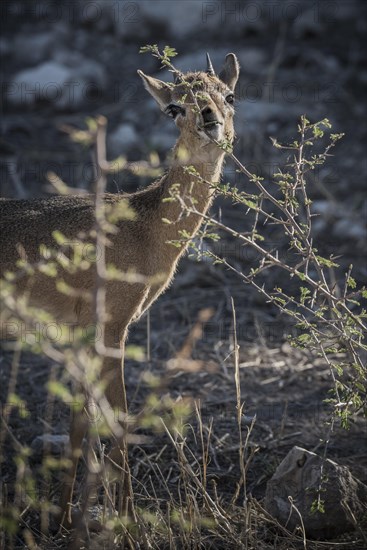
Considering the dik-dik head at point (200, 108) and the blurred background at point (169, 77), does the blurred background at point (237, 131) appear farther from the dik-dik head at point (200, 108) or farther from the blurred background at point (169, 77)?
the dik-dik head at point (200, 108)

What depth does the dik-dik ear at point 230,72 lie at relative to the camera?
7223mm

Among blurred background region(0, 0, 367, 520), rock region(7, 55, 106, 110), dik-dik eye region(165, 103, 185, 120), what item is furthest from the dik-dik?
rock region(7, 55, 106, 110)

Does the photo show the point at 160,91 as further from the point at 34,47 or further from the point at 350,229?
the point at 34,47

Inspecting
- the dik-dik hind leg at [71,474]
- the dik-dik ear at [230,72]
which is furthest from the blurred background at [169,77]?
the dik-dik hind leg at [71,474]

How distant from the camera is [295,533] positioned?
5.67m

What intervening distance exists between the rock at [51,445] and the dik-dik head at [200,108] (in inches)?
94.8

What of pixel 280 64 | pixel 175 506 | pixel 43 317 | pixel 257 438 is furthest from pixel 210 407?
pixel 280 64

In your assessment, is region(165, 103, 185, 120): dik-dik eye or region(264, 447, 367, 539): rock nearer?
region(264, 447, 367, 539): rock

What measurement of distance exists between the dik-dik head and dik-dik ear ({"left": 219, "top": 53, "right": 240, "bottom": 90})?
225 mm

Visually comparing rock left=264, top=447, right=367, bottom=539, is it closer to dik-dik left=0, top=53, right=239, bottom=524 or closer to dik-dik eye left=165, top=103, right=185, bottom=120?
dik-dik left=0, top=53, right=239, bottom=524

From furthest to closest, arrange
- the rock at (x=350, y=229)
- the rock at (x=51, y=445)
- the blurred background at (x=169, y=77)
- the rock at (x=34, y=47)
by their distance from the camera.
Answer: the rock at (x=34, y=47) < the blurred background at (x=169, y=77) < the rock at (x=350, y=229) < the rock at (x=51, y=445)

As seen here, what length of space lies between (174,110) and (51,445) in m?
A: 2.66

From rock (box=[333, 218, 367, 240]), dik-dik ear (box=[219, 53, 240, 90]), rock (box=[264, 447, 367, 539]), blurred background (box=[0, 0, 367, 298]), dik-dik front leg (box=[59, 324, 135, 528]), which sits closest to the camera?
rock (box=[264, 447, 367, 539])

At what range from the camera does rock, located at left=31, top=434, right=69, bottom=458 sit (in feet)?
23.2
